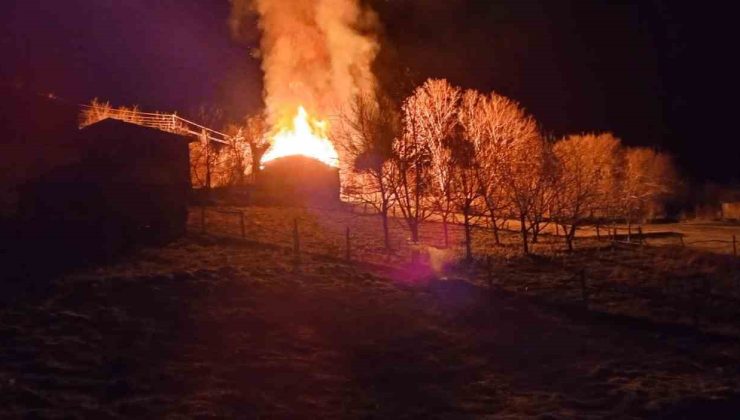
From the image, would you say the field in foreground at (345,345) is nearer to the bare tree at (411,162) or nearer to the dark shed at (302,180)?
the bare tree at (411,162)

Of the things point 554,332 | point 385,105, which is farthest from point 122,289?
point 385,105

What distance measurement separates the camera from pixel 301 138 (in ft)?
182

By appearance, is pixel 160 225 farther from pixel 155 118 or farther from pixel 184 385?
pixel 155 118

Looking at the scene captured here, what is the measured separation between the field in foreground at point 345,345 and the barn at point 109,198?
7.81 ft

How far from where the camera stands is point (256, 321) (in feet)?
50.2

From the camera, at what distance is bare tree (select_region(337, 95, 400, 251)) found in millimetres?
31141

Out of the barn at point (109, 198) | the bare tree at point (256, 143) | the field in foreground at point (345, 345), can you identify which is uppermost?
the bare tree at point (256, 143)

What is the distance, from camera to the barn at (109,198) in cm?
2327

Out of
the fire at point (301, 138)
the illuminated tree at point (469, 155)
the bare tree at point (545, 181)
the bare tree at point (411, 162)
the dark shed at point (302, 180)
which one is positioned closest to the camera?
the illuminated tree at point (469, 155)

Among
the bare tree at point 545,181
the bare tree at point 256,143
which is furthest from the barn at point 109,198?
the bare tree at point 256,143

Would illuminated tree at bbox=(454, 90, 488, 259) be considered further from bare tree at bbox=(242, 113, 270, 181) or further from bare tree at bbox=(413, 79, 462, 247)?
bare tree at bbox=(242, 113, 270, 181)

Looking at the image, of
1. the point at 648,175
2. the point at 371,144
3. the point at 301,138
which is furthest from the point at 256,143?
the point at 648,175

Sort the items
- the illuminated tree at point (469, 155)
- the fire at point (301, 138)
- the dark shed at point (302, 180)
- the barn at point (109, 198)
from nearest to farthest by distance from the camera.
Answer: the barn at point (109, 198), the illuminated tree at point (469, 155), the dark shed at point (302, 180), the fire at point (301, 138)

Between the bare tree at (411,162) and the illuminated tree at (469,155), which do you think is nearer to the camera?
the illuminated tree at (469,155)
